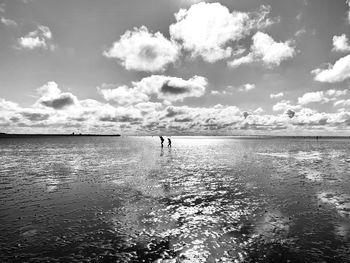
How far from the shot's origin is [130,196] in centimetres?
1822

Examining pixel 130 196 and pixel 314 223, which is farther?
pixel 130 196

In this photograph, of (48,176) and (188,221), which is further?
(48,176)

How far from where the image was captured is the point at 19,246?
996 cm

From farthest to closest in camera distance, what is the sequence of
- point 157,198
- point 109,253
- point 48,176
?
point 48,176 < point 157,198 < point 109,253

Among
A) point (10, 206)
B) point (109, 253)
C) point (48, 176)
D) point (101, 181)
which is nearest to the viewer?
point (109, 253)

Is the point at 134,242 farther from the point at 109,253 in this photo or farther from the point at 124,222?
the point at 124,222

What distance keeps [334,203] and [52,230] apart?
17.4 m

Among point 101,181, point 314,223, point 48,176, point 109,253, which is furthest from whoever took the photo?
point 48,176

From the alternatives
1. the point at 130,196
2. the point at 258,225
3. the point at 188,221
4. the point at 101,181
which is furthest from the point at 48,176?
the point at 258,225

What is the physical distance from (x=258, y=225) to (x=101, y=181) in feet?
53.4

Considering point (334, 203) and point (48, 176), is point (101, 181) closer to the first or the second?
point (48, 176)

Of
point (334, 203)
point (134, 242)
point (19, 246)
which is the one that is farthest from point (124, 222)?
point (334, 203)

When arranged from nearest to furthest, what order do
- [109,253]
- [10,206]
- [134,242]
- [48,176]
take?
[109,253] → [134,242] → [10,206] → [48,176]

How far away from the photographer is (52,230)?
38.3 ft
